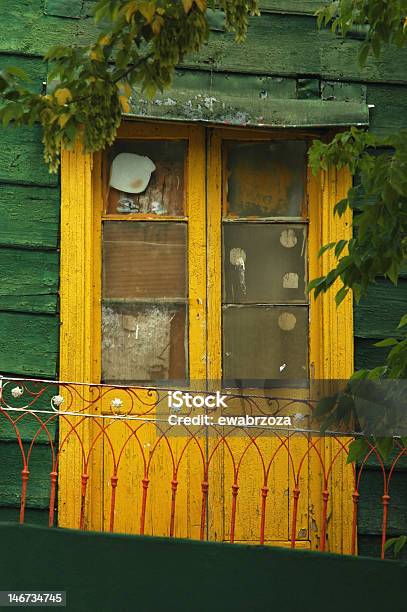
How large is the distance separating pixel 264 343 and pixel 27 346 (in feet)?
4.44

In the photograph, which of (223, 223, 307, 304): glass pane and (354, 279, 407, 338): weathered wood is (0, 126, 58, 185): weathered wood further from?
(354, 279, 407, 338): weathered wood

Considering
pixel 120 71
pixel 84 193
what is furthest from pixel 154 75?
pixel 84 193

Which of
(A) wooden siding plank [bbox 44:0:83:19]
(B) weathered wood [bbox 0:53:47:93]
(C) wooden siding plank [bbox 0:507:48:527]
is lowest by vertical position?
(C) wooden siding plank [bbox 0:507:48:527]

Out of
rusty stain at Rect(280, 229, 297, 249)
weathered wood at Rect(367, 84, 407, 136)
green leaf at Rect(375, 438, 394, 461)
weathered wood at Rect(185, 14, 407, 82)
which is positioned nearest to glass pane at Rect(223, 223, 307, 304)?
rusty stain at Rect(280, 229, 297, 249)

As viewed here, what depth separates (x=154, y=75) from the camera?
4.81m

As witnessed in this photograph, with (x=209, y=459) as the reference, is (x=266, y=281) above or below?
above

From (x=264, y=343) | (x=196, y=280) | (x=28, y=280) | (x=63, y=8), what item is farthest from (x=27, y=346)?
(x=63, y=8)

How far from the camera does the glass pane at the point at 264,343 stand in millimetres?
7246

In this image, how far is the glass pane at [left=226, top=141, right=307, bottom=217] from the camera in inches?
291

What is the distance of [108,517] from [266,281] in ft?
5.31

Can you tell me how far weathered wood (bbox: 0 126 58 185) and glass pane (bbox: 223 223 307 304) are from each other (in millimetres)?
1109

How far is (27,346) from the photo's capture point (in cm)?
699

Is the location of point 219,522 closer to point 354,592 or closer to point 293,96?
point 354,592

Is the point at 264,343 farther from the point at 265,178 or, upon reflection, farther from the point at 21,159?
the point at 21,159
